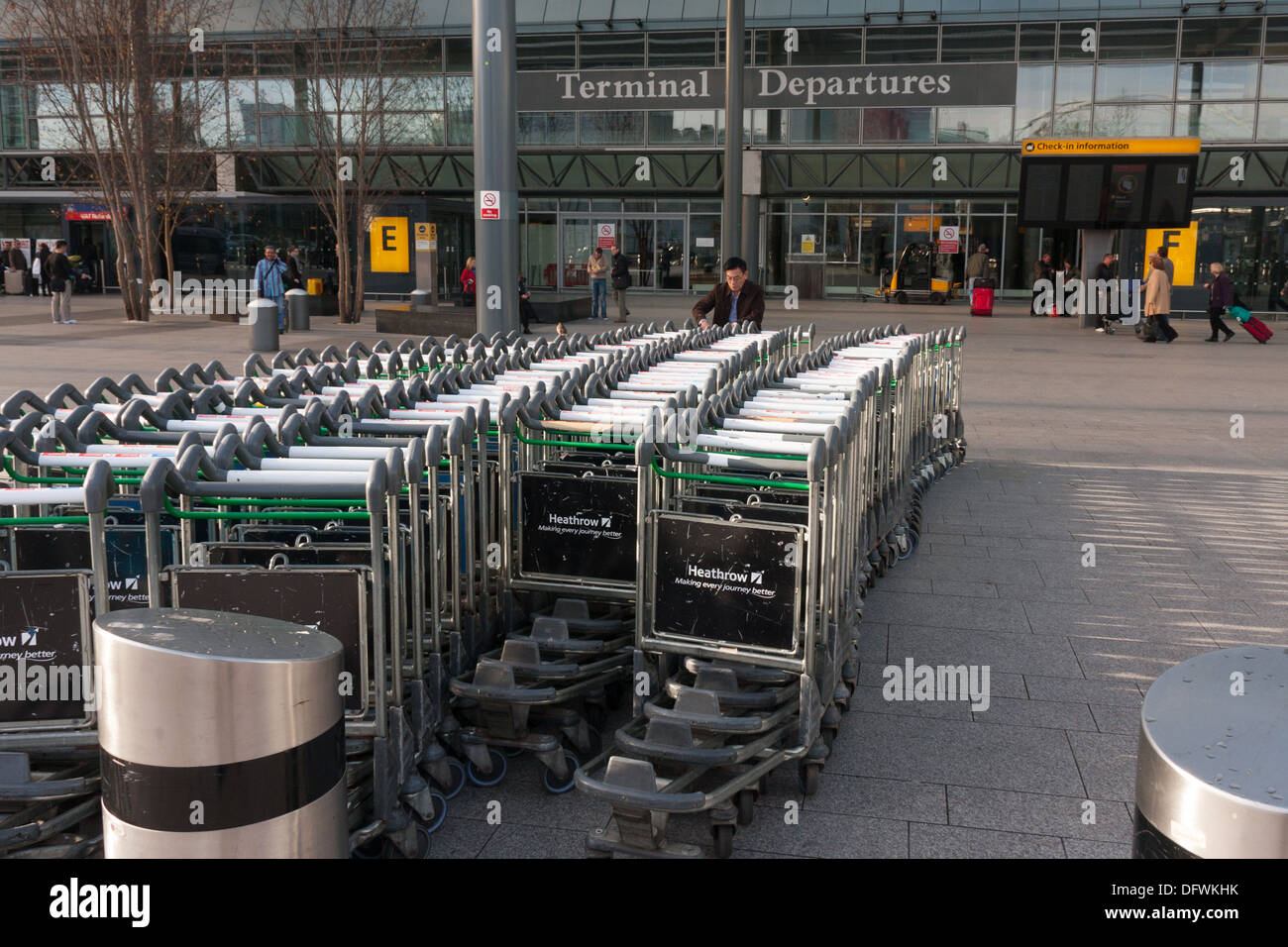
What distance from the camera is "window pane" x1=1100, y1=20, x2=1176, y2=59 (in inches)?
1206

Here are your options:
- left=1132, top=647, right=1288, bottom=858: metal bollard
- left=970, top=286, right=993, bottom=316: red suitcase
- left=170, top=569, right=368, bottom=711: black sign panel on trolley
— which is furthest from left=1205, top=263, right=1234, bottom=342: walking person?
left=1132, top=647, right=1288, bottom=858: metal bollard

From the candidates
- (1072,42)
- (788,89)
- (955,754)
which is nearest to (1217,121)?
(1072,42)

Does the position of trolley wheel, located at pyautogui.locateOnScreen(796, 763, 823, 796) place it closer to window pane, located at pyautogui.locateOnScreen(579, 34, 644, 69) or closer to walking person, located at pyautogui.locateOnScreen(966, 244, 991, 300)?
walking person, located at pyautogui.locateOnScreen(966, 244, 991, 300)

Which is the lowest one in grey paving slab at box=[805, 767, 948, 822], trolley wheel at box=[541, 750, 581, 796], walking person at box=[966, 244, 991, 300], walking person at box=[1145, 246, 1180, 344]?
grey paving slab at box=[805, 767, 948, 822]

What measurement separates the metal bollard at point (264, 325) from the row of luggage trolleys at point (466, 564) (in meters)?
14.1

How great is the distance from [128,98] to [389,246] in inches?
381

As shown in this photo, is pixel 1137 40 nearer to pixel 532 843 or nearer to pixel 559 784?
pixel 559 784

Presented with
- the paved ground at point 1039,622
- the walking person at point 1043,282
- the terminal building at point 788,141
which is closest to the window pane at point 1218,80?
the terminal building at point 788,141

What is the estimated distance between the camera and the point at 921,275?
3366 centimetres

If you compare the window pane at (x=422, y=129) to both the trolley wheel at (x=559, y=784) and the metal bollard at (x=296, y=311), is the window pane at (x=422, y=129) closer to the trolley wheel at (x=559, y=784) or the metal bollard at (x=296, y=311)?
the metal bollard at (x=296, y=311)

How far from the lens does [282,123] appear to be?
34.0 metres

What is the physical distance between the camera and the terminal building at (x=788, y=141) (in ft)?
99.7

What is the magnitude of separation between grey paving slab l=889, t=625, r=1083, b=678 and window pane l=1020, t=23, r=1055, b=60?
1125 inches
